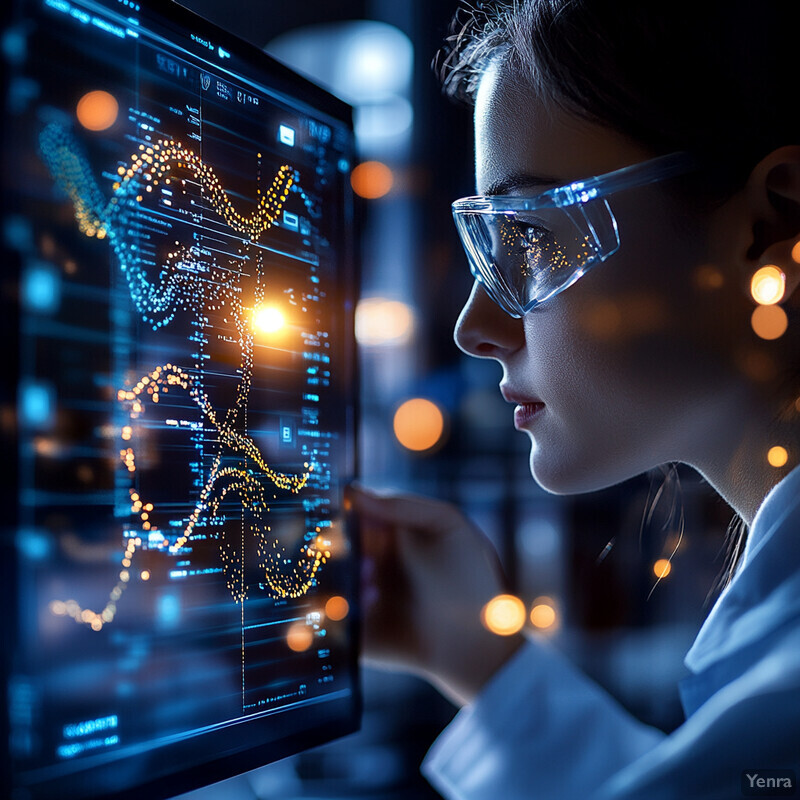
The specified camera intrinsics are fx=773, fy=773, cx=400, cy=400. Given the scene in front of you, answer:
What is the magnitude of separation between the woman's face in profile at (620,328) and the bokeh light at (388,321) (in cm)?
72

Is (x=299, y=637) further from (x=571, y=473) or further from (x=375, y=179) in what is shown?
(x=375, y=179)

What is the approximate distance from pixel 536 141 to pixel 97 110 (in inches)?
14.2

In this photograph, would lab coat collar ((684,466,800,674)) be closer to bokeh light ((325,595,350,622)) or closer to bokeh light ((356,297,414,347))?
bokeh light ((325,595,350,622))

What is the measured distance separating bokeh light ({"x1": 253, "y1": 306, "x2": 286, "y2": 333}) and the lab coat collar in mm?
434

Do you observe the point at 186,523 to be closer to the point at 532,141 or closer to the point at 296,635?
the point at 296,635

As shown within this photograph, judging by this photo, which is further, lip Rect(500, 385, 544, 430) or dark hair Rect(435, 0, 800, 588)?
lip Rect(500, 385, 544, 430)

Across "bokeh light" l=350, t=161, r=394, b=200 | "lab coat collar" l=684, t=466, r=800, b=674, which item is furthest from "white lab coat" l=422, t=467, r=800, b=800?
"bokeh light" l=350, t=161, r=394, b=200

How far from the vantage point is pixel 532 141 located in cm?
67

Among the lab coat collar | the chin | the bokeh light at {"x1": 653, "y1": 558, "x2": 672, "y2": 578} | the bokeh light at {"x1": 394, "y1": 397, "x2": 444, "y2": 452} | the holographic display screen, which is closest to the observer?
the holographic display screen

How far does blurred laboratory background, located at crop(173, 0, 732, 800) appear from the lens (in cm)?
131

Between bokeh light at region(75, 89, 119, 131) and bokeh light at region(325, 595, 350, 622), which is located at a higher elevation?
bokeh light at region(75, 89, 119, 131)

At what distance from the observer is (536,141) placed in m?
0.67

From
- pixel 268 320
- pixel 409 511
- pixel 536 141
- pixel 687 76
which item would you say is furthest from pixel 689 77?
pixel 409 511

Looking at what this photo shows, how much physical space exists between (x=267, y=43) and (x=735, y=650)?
1.15m
